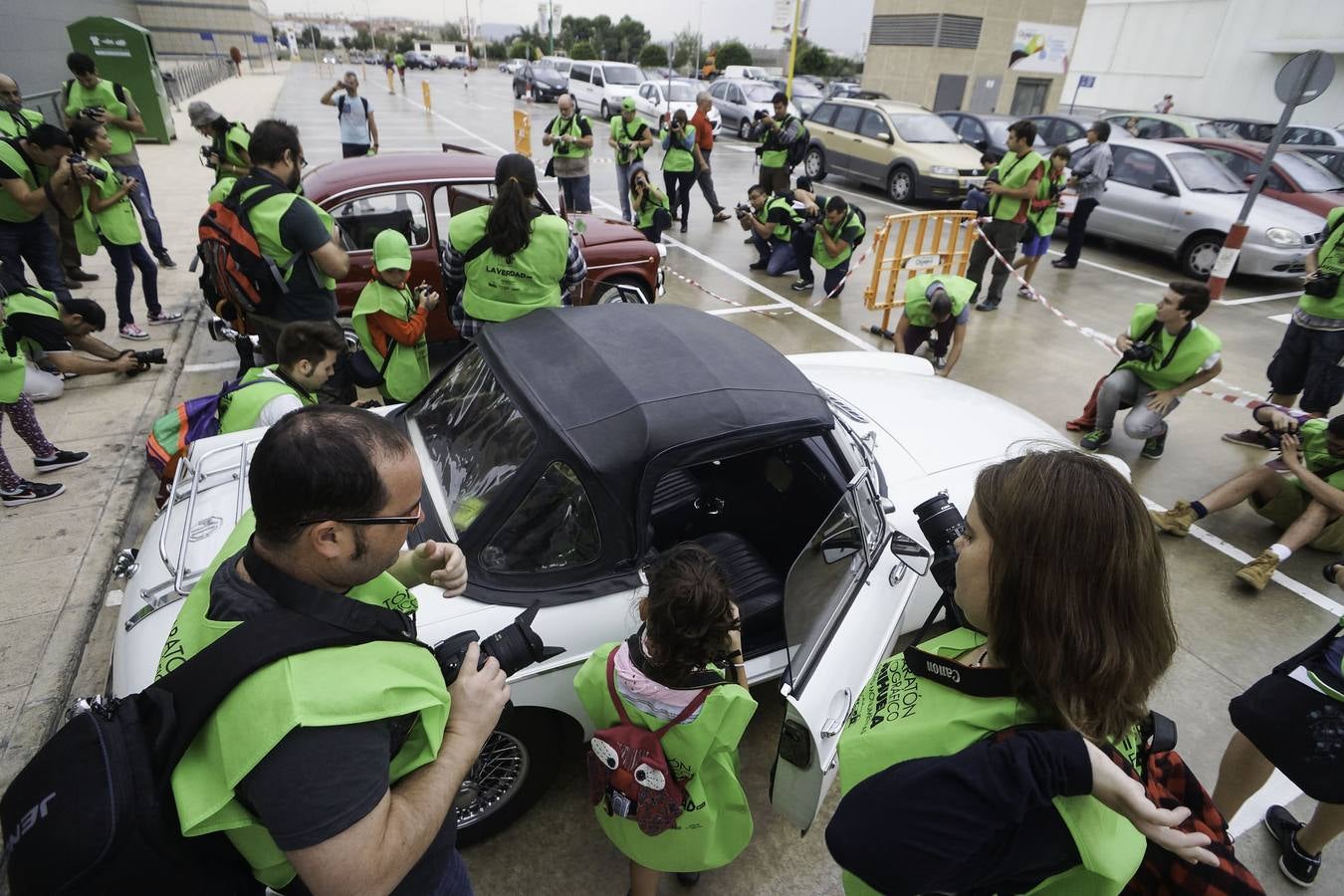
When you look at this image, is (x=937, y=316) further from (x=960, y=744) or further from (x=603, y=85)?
(x=603, y=85)

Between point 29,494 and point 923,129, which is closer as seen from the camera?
point 29,494

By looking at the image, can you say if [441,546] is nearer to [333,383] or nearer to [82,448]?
[333,383]

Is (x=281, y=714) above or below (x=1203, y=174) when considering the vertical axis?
above

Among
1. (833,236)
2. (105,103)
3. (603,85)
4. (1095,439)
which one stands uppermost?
(105,103)

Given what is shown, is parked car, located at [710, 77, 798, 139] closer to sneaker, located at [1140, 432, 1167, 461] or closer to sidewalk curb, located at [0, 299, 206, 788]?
sneaker, located at [1140, 432, 1167, 461]

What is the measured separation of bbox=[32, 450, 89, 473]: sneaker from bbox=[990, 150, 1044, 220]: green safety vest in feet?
27.1

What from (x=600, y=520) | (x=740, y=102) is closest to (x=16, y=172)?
(x=600, y=520)

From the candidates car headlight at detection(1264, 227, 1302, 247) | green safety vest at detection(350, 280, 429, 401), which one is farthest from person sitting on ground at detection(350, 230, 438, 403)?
car headlight at detection(1264, 227, 1302, 247)

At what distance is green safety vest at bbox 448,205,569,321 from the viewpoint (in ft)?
13.4

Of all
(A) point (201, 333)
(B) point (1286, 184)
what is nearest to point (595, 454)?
(A) point (201, 333)

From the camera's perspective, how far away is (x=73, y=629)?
3.24 meters

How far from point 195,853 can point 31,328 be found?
4.64 metres

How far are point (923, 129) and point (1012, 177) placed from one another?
253 inches

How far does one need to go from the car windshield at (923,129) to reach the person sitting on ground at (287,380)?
1223 centimetres
